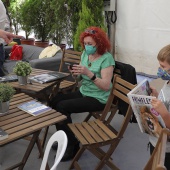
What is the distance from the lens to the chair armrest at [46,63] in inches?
153

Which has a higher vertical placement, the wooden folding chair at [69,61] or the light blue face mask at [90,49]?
the light blue face mask at [90,49]

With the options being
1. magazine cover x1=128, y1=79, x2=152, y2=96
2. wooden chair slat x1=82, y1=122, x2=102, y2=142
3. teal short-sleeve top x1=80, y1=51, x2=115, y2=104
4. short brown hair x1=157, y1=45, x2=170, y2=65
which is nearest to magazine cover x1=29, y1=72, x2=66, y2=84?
teal short-sleeve top x1=80, y1=51, x2=115, y2=104

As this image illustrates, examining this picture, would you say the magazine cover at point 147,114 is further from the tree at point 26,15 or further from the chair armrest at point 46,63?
the tree at point 26,15

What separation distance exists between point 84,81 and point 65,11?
108 inches

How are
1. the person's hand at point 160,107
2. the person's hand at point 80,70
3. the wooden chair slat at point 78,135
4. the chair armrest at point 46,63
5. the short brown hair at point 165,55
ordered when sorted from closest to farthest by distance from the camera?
the person's hand at point 160,107
the short brown hair at point 165,55
the wooden chair slat at point 78,135
the person's hand at point 80,70
the chair armrest at point 46,63

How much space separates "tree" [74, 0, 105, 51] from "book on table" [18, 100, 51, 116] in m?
2.84

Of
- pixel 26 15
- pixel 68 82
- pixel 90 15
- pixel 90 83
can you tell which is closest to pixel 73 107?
pixel 90 83

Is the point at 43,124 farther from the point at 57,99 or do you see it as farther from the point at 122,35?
the point at 122,35

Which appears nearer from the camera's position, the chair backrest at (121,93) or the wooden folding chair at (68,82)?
the chair backrest at (121,93)

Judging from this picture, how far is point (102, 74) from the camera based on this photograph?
2.65 meters

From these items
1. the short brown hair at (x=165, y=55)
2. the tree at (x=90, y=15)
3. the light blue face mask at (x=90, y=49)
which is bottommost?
the light blue face mask at (x=90, y=49)

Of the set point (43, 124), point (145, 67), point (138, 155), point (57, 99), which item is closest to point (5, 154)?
point (57, 99)

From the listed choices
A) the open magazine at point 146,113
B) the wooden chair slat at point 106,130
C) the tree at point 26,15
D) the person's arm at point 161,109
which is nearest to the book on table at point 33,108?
the wooden chair slat at point 106,130

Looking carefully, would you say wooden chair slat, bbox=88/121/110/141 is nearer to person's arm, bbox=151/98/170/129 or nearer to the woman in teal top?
the woman in teal top
